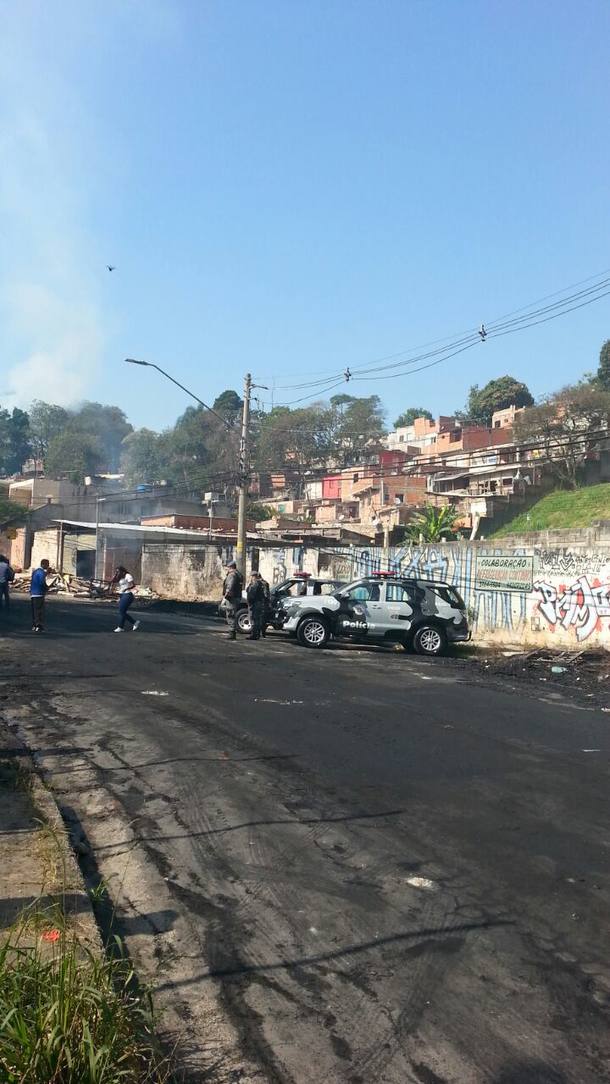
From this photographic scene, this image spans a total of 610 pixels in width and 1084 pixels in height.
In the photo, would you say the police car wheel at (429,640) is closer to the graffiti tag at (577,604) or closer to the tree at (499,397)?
the graffiti tag at (577,604)

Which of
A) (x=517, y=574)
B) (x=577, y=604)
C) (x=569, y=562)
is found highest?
(x=569, y=562)

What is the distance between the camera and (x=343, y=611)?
71.5 feet

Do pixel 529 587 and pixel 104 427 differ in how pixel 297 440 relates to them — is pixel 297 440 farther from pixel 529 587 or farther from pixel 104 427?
pixel 529 587

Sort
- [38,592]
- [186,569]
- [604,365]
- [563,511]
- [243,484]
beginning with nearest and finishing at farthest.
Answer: [38,592], [243,484], [186,569], [563,511], [604,365]

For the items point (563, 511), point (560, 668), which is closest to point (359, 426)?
point (563, 511)

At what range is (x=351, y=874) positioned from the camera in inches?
225

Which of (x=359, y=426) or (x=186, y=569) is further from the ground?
(x=359, y=426)

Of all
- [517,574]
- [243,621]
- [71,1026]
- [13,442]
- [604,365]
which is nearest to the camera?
[71,1026]

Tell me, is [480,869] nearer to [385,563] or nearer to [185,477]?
[385,563]

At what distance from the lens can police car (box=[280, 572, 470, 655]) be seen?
2173 cm

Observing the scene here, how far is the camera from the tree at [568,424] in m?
49.4

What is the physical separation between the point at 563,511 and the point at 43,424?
A: 9394 cm

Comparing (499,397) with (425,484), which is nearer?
(425,484)

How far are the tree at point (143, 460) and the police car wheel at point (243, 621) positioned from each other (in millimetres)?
67561
